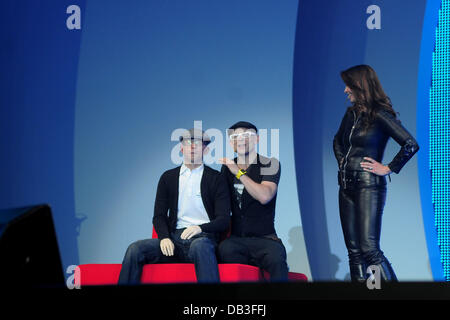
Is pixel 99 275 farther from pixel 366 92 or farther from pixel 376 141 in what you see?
pixel 366 92

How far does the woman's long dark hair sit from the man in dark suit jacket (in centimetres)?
100

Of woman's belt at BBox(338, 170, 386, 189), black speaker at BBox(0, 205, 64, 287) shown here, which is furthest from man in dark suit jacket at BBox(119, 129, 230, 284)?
black speaker at BBox(0, 205, 64, 287)

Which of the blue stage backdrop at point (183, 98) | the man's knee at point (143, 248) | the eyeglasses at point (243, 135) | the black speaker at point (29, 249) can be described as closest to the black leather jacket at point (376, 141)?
the blue stage backdrop at point (183, 98)

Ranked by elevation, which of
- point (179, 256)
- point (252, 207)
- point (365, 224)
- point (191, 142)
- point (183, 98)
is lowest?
point (179, 256)

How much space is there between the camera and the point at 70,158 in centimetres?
361

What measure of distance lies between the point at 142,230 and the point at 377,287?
1.53m

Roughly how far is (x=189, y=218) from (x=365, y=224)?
110cm

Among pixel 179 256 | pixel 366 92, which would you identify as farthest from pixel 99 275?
pixel 366 92

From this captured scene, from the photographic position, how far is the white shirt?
125 inches

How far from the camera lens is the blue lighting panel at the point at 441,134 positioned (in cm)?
335

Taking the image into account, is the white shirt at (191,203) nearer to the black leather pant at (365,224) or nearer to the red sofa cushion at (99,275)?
the red sofa cushion at (99,275)

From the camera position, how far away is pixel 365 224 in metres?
3.35

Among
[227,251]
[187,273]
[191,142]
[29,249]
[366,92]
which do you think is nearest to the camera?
[29,249]

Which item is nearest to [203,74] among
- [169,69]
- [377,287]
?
[169,69]
